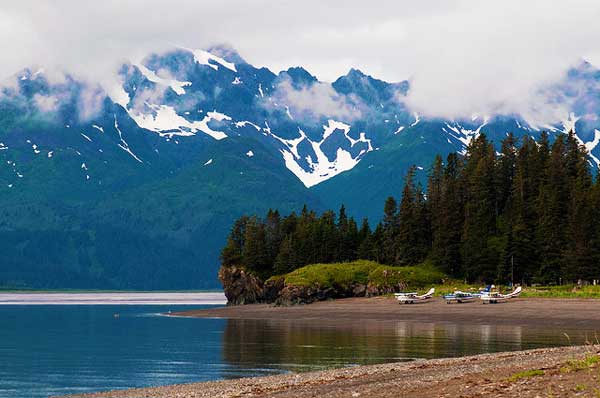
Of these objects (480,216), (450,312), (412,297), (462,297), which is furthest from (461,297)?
(480,216)

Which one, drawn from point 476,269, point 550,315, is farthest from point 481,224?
point 550,315

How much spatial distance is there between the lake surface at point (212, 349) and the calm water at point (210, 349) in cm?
8

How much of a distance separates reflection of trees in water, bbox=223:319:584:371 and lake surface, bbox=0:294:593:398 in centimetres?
8

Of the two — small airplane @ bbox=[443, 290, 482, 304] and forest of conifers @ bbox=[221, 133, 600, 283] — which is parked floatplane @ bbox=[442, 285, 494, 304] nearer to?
small airplane @ bbox=[443, 290, 482, 304]

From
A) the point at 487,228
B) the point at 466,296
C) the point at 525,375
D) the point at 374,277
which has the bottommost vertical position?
the point at 525,375

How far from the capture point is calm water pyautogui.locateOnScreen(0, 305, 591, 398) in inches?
2758

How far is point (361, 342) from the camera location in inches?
3656

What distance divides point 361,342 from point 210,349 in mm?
14030

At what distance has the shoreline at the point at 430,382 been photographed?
121ft

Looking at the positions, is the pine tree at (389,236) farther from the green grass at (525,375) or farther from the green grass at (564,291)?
the green grass at (525,375)

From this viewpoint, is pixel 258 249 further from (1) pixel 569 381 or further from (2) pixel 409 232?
(1) pixel 569 381

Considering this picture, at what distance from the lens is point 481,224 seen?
532 ft

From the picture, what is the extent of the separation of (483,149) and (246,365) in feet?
390

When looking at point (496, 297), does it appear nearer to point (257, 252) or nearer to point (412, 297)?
point (412, 297)
